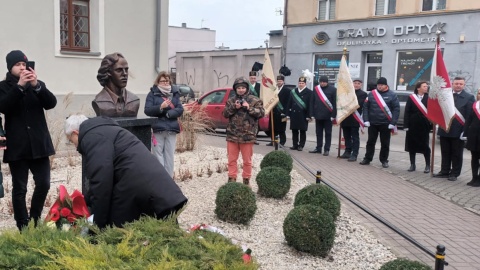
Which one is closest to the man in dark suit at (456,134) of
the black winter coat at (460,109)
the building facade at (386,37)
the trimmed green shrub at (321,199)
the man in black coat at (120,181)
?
the black winter coat at (460,109)

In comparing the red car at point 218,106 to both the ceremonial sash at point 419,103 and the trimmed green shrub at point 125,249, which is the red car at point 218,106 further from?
the trimmed green shrub at point 125,249

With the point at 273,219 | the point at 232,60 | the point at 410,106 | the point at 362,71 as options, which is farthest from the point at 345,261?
the point at 232,60

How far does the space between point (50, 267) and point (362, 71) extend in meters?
23.6

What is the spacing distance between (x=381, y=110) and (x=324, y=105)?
1576mm

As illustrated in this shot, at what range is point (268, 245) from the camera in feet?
16.2

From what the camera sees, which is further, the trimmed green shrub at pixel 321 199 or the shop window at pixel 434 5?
the shop window at pixel 434 5

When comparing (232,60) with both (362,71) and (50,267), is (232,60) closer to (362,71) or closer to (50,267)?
(362,71)

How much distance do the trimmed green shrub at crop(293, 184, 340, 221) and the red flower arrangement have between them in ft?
9.97

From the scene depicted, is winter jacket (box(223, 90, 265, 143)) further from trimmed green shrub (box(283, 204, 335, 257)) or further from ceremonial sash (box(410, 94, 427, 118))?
ceremonial sash (box(410, 94, 427, 118))

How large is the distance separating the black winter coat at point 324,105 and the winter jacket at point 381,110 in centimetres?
108

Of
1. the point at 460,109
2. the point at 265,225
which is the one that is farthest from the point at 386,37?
the point at 265,225

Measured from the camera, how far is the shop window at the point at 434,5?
2128 centimetres

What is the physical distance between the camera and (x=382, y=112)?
32.1 feet

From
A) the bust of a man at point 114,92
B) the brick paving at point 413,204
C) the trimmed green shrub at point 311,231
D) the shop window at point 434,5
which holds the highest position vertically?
the shop window at point 434,5
